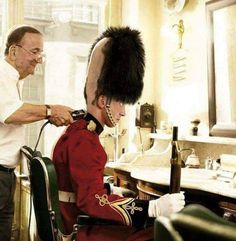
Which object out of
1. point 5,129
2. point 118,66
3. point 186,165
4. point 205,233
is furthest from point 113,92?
point 186,165

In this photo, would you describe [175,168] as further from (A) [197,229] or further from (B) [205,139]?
(B) [205,139]

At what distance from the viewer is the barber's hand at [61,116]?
1888 millimetres

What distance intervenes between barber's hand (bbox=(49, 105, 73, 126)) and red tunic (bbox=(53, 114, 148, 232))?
268 millimetres

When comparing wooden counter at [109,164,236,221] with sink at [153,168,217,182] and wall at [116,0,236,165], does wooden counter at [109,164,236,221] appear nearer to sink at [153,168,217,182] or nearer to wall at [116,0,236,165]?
sink at [153,168,217,182]

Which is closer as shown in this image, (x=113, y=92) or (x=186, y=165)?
(x=113, y=92)

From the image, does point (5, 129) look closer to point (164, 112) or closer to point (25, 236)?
→ point (25, 236)

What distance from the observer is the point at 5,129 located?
7.62ft

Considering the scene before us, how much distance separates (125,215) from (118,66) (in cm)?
63

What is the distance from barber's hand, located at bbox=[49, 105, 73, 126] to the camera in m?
1.89

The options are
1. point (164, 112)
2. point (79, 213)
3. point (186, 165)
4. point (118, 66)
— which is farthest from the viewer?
point (164, 112)

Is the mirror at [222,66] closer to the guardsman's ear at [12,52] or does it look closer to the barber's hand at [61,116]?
the barber's hand at [61,116]

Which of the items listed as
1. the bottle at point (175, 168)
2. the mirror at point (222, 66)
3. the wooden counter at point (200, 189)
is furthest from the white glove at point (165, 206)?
the mirror at point (222, 66)

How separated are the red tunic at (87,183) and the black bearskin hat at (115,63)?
20 centimetres

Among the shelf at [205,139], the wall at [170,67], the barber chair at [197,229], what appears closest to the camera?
the barber chair at [197,229]
